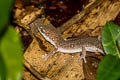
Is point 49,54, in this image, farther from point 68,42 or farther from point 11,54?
point 11,54

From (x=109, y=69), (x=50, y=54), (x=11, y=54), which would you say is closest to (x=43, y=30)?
(x=50, y=54)

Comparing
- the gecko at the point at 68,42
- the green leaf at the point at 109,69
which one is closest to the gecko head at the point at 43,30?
the gecko at the point at 68,42

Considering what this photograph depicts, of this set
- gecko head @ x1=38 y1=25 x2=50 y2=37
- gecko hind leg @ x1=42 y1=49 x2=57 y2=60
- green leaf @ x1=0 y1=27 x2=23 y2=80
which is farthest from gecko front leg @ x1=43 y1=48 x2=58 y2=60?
green leaf @ x1=0 y1=27 x2=23 y2=80

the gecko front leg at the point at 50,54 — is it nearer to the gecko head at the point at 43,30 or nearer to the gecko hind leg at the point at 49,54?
the gecko hind leg at the point at 49,54

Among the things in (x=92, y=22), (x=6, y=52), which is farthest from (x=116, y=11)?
(x=6, y=52)

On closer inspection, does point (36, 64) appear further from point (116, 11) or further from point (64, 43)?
point (116, 11)

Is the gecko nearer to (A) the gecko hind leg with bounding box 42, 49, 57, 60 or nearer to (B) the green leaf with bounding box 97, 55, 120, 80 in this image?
(A) the gecko hind leg with bounding box 42, 49, 57, 60
